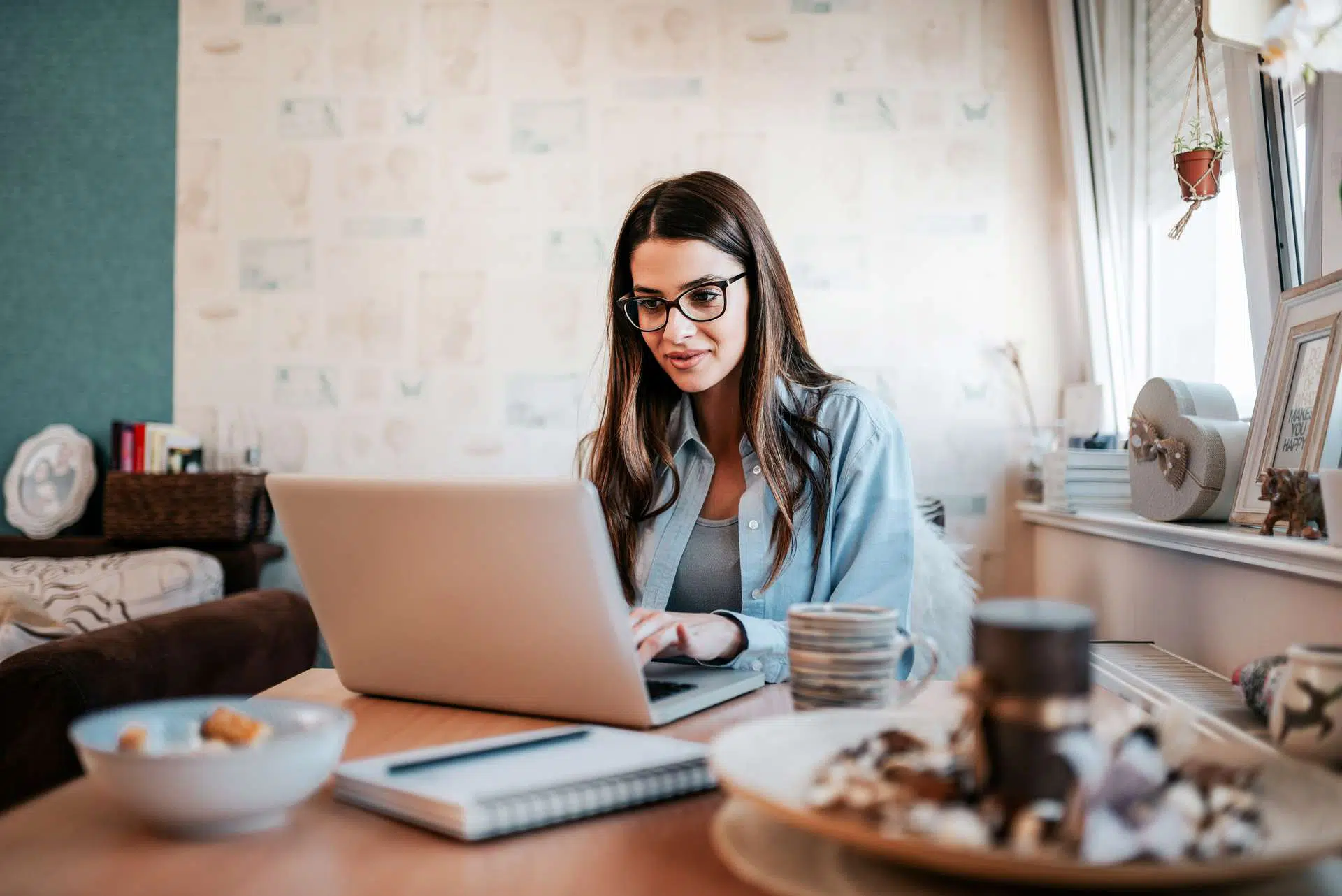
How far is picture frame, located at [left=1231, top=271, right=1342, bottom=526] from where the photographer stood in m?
1.26

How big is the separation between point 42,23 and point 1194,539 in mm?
3468

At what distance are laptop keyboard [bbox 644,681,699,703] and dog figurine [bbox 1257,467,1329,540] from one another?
2.43ft

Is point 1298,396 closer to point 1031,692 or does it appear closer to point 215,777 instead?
point 1031,692

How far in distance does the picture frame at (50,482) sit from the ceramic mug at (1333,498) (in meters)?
3.11

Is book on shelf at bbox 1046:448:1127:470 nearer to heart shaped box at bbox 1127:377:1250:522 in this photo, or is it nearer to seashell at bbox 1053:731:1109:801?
heart shaped box at bbox 1127:377:1250:522

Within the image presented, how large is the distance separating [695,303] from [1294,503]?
83 cm

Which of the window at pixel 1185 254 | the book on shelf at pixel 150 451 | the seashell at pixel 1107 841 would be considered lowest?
the seashell at pixel 1107 841

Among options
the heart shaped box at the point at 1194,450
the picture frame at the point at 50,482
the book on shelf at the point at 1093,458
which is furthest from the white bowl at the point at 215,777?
the picture frame at the point at 50,482

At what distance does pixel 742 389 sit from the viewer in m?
1.64

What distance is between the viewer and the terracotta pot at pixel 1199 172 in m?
1.71

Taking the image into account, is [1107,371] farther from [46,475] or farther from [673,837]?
[46,475]

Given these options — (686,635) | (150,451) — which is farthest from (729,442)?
(150,451)

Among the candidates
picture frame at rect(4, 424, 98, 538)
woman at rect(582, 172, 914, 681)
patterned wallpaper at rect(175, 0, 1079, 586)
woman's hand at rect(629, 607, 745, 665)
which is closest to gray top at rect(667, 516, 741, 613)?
woman at rect(582, 172, 914, 681)

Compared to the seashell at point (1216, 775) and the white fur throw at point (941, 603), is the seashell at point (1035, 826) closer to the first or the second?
the seashell at point (1216, 775)
